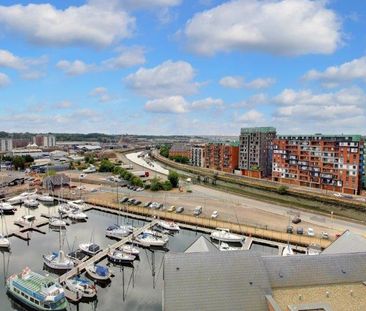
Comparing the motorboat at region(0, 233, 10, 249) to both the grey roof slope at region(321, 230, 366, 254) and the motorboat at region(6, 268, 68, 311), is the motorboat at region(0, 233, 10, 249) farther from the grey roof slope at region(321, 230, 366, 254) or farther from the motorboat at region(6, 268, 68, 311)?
the grey roof slope at region(321, 230, 366, 254)

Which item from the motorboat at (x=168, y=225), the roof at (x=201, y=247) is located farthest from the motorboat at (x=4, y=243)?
the roof at (x=201, y=247)

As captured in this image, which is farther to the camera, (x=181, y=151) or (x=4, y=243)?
(x=181, y=151)

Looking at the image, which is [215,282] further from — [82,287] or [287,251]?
[287,251]

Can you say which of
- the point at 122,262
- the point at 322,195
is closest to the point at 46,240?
the point at 122,262

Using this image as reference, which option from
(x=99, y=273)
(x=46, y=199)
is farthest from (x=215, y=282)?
(x=46, y=199)

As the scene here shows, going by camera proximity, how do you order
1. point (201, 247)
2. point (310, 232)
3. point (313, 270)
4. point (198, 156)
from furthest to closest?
point (198, 156), point (310, 232), point (201, 247), point (313, 270)

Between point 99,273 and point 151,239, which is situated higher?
point 151,239
